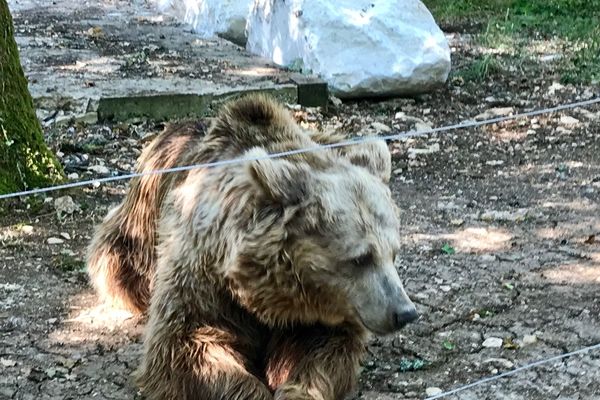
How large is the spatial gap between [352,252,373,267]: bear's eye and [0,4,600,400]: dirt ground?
658mm

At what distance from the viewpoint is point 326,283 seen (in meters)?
2.71

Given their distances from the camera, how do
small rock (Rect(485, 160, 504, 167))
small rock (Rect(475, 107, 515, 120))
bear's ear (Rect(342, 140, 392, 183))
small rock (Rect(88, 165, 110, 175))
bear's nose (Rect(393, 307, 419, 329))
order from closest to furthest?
bear's nose (Rect(393, 307, 419, 329)) < bear's ear (Rect(342, 140, 392, 183)) < small rock (Rect(88, 165, 110, 175)) < small rock (Rect(485, 160, 504, 167)) < small rock (Rect(475, 107, 515, 120))

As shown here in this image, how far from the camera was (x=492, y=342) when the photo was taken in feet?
11.6

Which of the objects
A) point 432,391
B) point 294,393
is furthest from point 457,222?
point 294,393

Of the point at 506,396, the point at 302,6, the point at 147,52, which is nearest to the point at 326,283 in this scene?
the point at 506,396

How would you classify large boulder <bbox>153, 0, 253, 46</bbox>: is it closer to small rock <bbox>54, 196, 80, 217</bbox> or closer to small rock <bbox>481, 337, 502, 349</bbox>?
small rock <bbox>54, 196, 80, 217</bbox>

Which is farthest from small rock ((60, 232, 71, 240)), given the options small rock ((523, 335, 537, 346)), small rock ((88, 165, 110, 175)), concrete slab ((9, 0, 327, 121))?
small rock ((523, 335, 537, 346))

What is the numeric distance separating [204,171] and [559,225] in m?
2.48

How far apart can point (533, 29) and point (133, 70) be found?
4.73m

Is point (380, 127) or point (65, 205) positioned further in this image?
point (380, 127)

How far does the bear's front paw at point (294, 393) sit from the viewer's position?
2.86 meters

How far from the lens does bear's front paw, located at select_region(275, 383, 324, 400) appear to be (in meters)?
2.86

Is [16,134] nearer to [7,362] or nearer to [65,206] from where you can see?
[65,206]

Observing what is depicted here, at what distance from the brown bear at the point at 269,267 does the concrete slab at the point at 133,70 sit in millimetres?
3443
